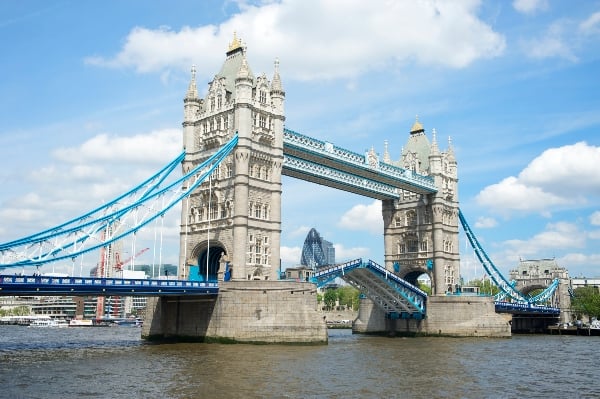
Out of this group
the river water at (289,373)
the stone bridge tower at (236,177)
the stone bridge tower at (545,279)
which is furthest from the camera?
the stone bridge tower at (545,279)

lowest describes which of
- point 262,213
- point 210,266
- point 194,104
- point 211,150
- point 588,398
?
point 588,398

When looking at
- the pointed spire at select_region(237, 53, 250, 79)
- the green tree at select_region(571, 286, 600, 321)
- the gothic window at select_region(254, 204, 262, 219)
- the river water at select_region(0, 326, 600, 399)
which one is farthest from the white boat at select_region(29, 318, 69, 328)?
the green tree at select_region(571, 286, 600, 321)

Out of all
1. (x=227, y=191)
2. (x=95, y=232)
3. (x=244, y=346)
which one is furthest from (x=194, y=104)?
(x=244, y=346)

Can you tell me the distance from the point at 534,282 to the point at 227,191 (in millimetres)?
82958

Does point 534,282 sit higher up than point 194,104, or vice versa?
point 194,104

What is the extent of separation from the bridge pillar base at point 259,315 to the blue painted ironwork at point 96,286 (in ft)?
6.25

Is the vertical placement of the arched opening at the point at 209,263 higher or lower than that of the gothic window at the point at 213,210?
lower

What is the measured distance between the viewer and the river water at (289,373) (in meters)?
27.8

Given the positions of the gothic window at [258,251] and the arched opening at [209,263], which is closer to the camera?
the gothic window at [258,251]

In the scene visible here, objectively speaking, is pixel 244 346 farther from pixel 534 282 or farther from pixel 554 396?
pixel 534 282

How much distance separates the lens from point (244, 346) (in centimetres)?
4847

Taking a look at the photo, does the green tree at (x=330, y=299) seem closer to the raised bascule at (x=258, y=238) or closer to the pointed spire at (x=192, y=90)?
the raised bascule at (x=258, y=238)

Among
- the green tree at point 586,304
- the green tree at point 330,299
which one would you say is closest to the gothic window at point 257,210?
the green tree at point 586,304

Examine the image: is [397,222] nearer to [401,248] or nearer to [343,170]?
A: [401,248]
